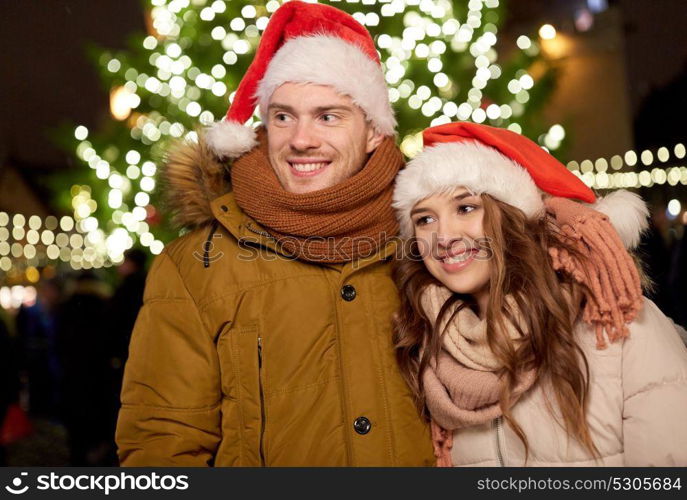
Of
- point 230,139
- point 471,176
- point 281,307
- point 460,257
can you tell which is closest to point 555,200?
point 471,176

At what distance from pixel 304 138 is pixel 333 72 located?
405 millimetres

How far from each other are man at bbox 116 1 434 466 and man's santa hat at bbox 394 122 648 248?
0.70ft

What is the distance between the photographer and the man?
233 centimetres

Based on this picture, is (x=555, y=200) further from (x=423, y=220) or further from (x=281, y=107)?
(x=281, y=107)

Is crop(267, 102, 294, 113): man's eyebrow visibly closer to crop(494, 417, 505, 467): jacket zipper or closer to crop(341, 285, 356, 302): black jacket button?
crop(341, 285, 356, 302): black jacket button

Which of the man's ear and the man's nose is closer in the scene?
the man's nose

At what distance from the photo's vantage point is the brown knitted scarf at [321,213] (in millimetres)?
2477

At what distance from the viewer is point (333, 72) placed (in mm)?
2709

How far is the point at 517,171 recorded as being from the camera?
8.04ft

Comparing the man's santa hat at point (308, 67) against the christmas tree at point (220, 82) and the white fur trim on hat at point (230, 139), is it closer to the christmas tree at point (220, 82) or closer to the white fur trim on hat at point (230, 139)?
the white fur trim on hat at point (230, 139)

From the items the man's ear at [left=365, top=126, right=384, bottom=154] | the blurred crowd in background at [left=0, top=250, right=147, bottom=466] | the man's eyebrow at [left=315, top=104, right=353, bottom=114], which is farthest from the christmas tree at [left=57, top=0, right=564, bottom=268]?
the man's eyebrow at [left=315, top=104, right=353, bottom=114]
